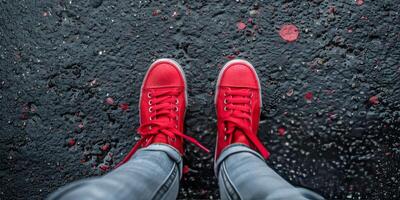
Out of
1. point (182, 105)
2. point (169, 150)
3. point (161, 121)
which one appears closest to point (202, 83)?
point (182, 105)

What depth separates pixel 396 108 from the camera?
1.60 metres

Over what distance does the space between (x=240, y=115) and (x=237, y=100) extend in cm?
8

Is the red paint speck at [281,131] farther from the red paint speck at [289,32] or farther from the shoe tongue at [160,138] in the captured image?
the shoe tongue at [160,138]

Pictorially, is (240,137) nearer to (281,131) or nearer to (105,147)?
(281,131)

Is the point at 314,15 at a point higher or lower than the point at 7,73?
higher

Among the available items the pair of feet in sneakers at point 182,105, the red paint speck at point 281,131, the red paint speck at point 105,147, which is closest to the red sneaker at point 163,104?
the pair of feet in sneakers at point 182,105

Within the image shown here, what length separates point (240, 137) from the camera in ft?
5.11

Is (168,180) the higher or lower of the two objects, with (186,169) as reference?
higher

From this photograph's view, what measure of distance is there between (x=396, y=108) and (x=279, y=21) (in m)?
0.68

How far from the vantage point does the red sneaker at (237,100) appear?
62.0 inches

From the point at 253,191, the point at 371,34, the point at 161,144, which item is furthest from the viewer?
the point at 371,34

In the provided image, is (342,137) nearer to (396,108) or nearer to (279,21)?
(396,108)

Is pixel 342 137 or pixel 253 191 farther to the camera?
pixel 342 137

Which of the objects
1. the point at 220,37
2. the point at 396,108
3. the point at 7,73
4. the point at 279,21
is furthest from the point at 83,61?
the point at 396,108
